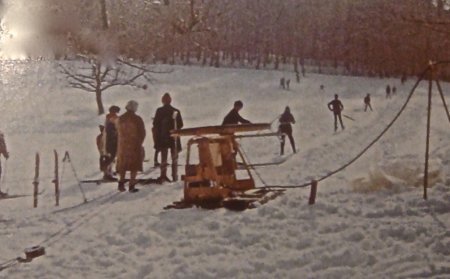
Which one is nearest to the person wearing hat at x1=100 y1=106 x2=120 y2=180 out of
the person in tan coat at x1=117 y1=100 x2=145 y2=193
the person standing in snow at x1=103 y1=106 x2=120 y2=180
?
the person standing in snow at x1=103 y1=106 x2=120 y2=180

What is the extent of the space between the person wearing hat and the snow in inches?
4.3

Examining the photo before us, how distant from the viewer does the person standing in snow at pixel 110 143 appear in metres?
5.58

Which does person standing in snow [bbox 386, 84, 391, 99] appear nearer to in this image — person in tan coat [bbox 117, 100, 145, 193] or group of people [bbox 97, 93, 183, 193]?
group of people [bbox 97, 93, 183, 193]

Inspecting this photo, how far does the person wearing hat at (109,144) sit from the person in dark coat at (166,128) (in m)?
0.41

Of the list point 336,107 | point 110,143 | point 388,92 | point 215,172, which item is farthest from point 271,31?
point 110,143

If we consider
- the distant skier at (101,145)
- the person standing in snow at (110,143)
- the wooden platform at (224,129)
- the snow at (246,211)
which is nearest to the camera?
the snow at (246,211)

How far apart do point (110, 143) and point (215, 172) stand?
1836 mm

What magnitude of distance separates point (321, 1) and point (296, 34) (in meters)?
0.27

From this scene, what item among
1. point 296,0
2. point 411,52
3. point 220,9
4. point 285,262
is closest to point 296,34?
point 296,0

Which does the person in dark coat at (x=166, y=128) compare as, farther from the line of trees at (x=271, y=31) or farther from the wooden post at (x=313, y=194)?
the wooden post at (x=313, y=194)

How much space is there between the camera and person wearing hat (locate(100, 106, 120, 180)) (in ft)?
18.3

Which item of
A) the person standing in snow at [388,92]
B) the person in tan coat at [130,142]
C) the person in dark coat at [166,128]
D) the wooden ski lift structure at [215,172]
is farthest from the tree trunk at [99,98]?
the person standing in snow at [388,92]

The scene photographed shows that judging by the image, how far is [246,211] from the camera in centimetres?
384

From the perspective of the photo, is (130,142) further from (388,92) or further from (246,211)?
(388,92)
